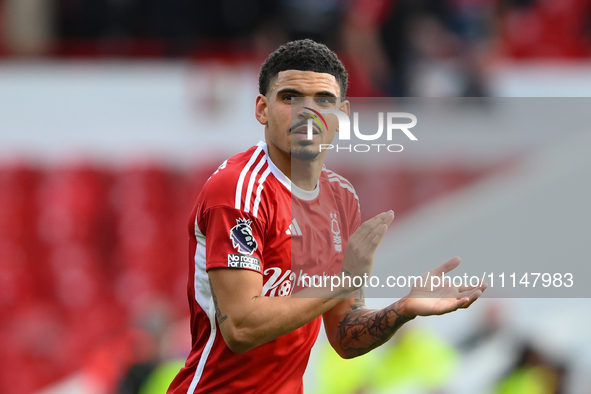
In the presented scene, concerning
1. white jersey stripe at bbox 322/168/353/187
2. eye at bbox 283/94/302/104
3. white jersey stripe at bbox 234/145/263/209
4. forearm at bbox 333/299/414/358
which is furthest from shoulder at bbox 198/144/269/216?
forearm at bbox 333/299/414/358

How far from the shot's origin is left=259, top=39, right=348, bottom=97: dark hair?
2545mm

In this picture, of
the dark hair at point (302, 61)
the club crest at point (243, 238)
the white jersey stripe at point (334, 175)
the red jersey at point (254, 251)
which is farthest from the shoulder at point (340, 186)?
the club crest at point (243, 238)

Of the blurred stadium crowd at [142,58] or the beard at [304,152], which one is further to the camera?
the blurred stadium crowd at [142,58]

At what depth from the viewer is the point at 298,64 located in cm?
254

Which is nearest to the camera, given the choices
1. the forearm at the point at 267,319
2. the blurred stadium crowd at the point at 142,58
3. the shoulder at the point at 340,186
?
the forearm at the point at 267,319

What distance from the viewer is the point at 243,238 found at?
92.5 inches

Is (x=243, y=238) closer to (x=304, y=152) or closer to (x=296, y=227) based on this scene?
(x=296, y=227)

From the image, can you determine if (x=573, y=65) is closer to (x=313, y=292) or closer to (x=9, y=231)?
(x=9, y=231)

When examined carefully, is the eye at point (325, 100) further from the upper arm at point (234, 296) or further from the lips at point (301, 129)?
the upper arm at point (234, 296)

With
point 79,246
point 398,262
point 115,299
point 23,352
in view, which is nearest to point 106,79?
point 79,246

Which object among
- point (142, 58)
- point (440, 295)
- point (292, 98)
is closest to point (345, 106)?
point (292, 98)

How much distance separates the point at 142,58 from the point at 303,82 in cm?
629

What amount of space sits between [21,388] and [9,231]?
5.72ft

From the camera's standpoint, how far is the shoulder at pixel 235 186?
2.38m
